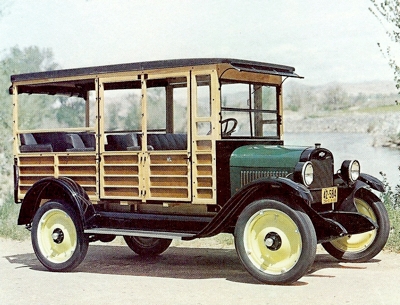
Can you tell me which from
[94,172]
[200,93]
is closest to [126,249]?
[94,172]

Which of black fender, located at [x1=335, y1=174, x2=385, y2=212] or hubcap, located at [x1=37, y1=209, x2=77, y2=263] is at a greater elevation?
black fender, located at [x1=335, y1=174, x2=385, y2=212]

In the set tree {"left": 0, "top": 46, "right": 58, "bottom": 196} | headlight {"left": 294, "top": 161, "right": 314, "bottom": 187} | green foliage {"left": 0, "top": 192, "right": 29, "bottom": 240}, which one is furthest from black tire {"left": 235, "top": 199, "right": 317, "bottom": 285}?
tree {"left": 0, "top": 46, "right": 58, "bottom": 196}

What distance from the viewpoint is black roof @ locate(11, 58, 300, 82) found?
28.5 feet

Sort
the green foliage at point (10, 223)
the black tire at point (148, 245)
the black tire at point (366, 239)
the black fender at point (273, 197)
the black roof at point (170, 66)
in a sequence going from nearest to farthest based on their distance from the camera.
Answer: the black fender at point (273, 197) → the black roof at point (170, 66) → the black tire at point (366, 239) → the black tire at point (148, 245) → the green foliage at point (10, 223)

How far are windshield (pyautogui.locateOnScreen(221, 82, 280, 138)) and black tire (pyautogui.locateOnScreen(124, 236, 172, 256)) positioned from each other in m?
2.27

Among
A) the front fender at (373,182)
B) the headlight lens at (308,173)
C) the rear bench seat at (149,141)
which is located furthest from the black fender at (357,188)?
the rear bench seat at (149,141)

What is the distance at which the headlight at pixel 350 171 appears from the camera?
9.09 meters

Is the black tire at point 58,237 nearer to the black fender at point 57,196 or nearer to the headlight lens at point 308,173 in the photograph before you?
the black fender at point 57,196

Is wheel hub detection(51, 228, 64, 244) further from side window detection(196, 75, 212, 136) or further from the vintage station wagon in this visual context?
side window detection(196, 75, 212, 136)

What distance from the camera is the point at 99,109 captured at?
31.5 feet

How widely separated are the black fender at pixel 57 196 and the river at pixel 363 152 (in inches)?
226

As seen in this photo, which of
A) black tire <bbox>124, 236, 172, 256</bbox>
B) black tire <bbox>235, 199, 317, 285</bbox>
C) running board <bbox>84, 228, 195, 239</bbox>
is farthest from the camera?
black tire <bbox>124, 236, 172, 256</bbox>

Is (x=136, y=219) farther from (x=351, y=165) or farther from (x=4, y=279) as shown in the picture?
(x=351, y=165)

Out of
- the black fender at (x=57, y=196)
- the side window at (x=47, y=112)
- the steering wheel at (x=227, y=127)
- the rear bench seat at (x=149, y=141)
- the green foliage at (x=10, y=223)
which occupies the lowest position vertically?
the green foliage at (x=10, y=223)
